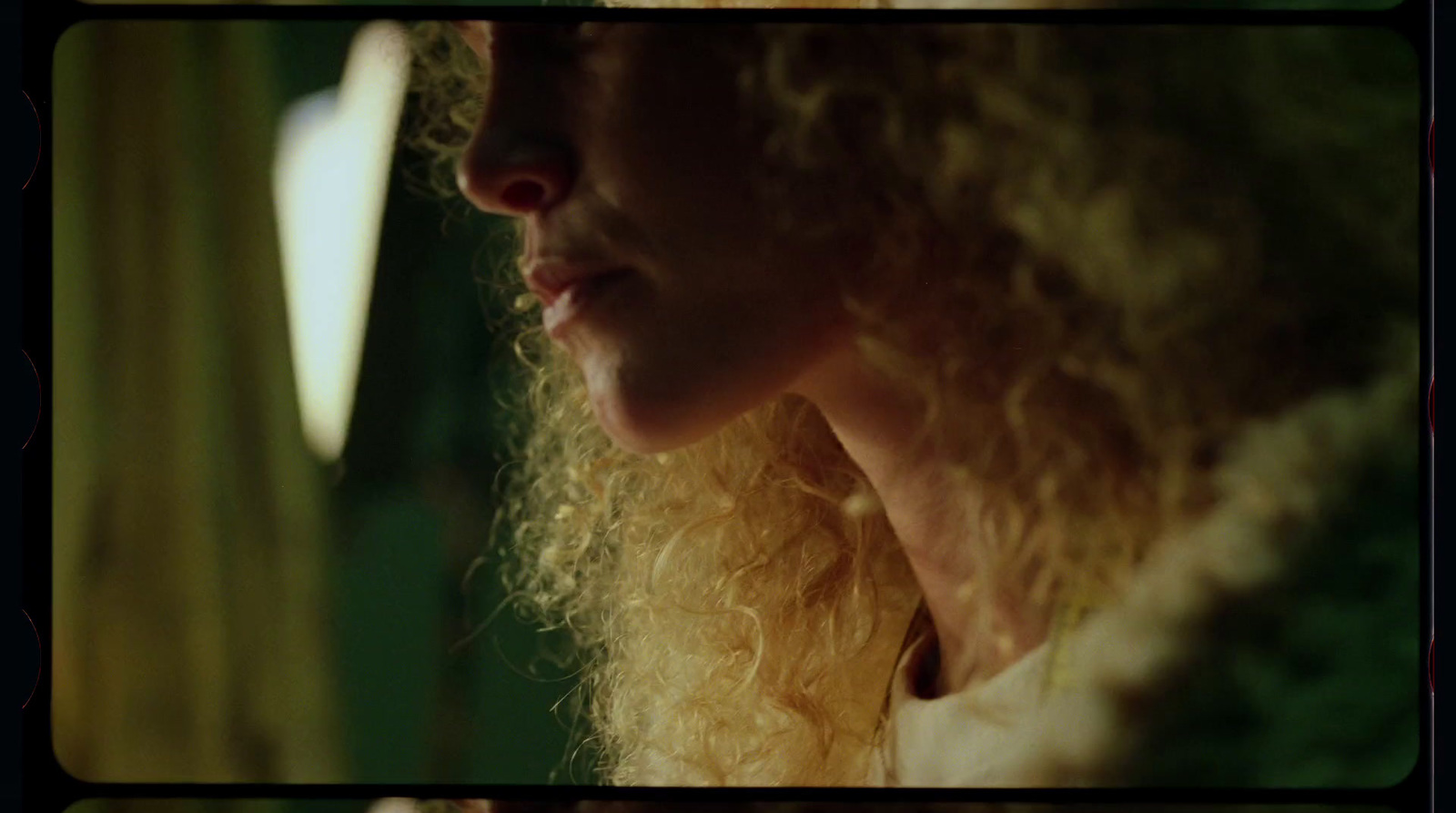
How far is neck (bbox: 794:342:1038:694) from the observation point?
87cm

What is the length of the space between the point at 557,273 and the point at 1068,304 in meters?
0.31

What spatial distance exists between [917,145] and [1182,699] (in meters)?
0.37

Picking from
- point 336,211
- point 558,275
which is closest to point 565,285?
point 558,275

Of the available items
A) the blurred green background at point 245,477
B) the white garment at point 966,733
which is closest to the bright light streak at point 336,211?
the blurred green background at point 245,477

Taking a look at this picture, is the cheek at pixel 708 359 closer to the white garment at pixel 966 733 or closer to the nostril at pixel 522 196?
the nostril at pixel 522 196

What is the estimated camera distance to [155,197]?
0.88 metres

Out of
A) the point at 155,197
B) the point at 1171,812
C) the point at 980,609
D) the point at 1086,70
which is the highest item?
the point at 1086,70

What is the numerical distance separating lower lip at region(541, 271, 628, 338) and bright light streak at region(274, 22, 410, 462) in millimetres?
113

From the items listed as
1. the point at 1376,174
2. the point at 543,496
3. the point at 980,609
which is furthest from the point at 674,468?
the point at 1376,174

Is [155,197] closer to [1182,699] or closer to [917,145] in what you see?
[917,145]

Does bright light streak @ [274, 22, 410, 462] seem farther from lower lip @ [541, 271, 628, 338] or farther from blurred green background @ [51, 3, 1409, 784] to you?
lower lip @ [541, 271, 628, 338]

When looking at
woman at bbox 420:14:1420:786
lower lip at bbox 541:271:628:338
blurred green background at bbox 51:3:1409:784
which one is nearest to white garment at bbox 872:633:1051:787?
woman at bbox 420:14:1420:786

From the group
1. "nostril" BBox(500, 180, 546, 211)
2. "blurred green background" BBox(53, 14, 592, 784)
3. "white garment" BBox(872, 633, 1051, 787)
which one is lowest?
"white garment" BBox(872, 633, 1051, 787)

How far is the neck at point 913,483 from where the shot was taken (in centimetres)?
87
